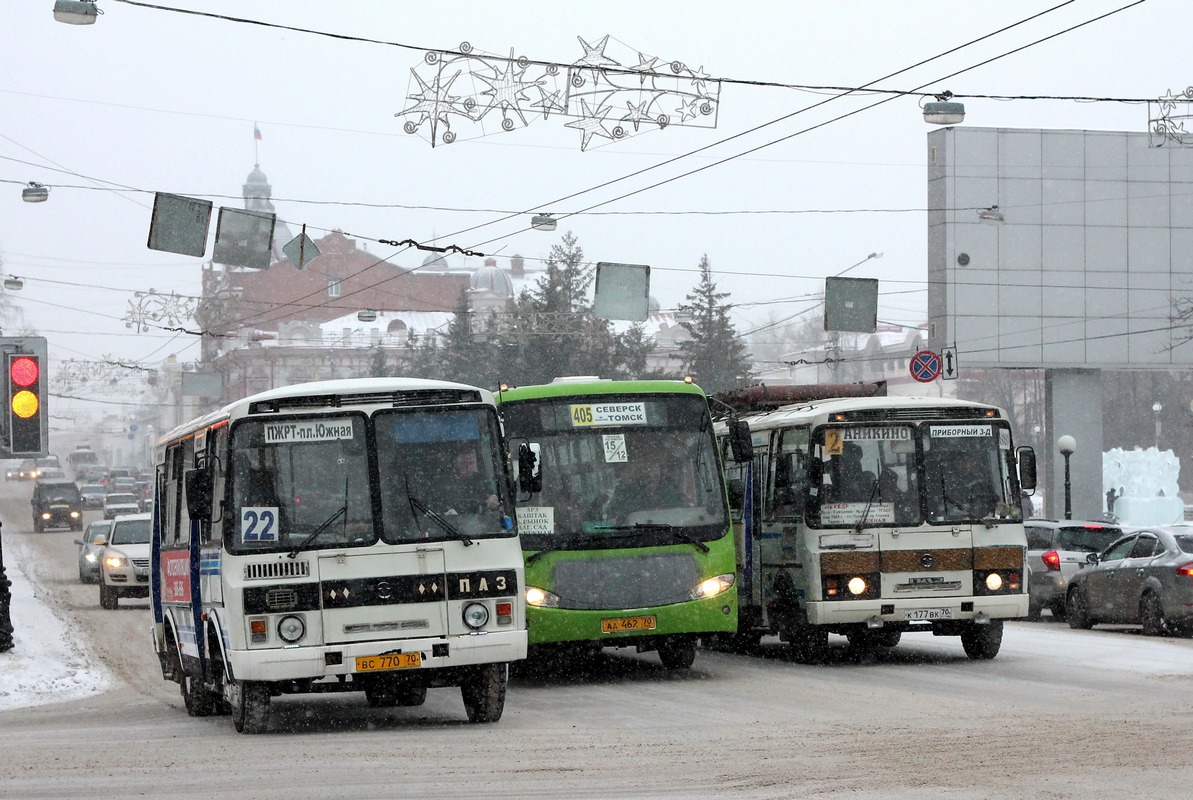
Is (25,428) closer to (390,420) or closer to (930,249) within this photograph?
(390,420)

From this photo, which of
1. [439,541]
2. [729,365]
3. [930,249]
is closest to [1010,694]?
[439,541]

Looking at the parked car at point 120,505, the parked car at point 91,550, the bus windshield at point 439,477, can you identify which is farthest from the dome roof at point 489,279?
the bus windshield at point 439,477

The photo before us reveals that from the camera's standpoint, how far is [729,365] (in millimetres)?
87500

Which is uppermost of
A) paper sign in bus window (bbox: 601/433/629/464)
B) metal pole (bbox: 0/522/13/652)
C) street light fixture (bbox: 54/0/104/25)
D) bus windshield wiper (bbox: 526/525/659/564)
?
street light fixture (bbox: 54/0/104/25)

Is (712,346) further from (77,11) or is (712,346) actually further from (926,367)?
(77,11)

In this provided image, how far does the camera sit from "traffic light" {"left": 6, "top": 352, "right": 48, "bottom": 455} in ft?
52.4

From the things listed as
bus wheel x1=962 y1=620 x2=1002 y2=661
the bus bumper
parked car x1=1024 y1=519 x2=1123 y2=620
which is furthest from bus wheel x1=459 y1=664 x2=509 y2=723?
parked car x1=1024 y1=519 x2=1123 y2=620

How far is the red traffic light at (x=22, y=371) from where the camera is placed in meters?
16.1

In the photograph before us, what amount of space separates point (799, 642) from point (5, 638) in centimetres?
944

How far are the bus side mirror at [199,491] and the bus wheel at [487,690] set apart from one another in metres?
2.33

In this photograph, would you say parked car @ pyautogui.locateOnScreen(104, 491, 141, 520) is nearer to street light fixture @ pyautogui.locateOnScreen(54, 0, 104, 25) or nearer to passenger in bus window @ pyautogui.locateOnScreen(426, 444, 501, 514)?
street light fixture @ pyautogui.locateOnScreen(54, 0, 104, 25)

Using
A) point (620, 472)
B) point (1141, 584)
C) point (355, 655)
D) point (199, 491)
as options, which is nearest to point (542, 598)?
point (620, 472)

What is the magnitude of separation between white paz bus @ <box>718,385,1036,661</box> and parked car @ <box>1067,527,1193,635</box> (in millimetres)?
3688

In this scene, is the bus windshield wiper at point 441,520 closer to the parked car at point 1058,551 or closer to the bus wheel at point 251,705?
the bus wheel at point 251,705
